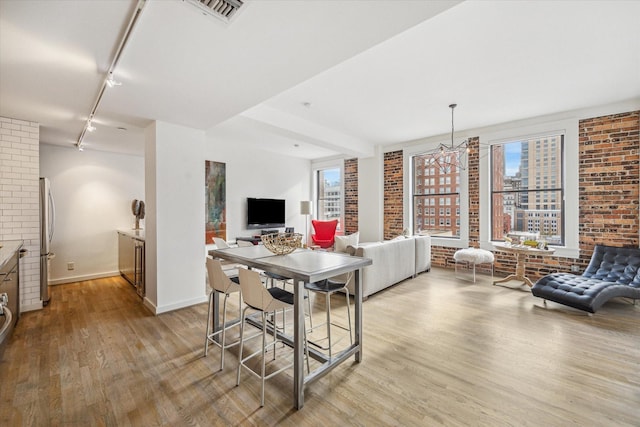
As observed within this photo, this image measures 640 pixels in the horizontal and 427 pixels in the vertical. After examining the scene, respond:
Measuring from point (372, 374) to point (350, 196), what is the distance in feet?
18.6

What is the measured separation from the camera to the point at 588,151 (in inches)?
175

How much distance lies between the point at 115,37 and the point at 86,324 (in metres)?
3.05

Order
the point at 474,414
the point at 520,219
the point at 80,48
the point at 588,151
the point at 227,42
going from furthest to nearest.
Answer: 1. the point at 520,219
2. the point at 588,151
3. the point at 80,48
4. the point at 227,42
5. the point at 474,414

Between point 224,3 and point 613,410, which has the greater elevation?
point 224,3

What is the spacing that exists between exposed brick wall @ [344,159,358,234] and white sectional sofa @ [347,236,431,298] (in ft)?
7.52

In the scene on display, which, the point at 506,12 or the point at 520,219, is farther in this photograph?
the point at 520,219

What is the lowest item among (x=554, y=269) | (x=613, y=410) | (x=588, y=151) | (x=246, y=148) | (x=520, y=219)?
(x=613, y=410)

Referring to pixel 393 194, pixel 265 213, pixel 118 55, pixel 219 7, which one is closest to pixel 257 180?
pixel 265 213

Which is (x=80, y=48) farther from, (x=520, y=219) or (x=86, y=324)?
(x=520, y=219)

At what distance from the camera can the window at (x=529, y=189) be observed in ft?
15.8

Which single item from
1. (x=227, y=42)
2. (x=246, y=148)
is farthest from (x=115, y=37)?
(x=246, y=148)

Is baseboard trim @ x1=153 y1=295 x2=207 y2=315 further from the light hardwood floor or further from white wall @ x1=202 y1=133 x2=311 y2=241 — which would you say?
white wall @ x1=202 y1=133 x2=311 y2=241

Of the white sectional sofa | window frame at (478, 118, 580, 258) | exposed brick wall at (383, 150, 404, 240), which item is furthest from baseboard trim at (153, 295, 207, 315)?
window frame at (478, 118, 580, 258)

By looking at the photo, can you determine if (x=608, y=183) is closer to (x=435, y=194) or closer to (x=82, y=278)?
(x=435, y=194)
